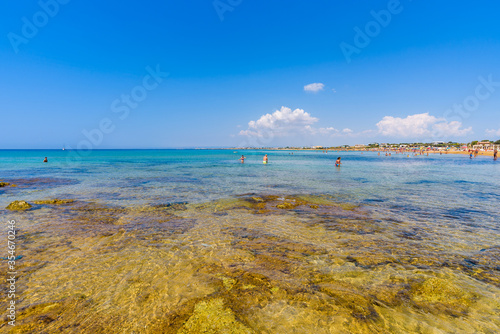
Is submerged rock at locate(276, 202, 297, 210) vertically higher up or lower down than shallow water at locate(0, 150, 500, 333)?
lower down

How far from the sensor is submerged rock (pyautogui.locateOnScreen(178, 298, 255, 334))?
4.51m

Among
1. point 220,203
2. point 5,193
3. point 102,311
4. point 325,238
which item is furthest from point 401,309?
point 5,193

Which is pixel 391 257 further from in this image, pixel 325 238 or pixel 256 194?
pixel 256 194

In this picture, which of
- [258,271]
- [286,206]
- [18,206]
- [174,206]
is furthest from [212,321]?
[18,206]

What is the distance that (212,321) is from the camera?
186 inches

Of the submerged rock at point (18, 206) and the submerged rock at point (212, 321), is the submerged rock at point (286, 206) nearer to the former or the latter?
the submerged rock at point (212, 321)

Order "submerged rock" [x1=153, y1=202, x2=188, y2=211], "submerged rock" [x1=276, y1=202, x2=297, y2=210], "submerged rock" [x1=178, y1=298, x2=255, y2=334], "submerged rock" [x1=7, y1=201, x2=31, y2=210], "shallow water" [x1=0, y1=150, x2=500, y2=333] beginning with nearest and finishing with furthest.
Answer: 1. "submerged rock" [x1=178, y1=298, x2=255, y2=334]
2. "shallow water" [x1=0, y1=150, x2=500, y2=333]
3. "submerged rock" [x1=7, y1=201, x2=31, y2=210]
4. "submerged rock" [x1=153, y1=202, x2=188, y2=211]
5. "submerged rock" [x1=276, y1=202, x2=297, y2=210]

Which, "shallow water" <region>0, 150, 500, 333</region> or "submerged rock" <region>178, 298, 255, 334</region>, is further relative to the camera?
"shallow water" <region>0, 150, 500, 333</region>

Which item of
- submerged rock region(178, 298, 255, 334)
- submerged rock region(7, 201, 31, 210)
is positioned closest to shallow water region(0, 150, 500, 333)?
submerged rock region(178, 298, 255, 334)

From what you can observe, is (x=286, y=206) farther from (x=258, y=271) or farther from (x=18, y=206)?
(x=18, y=206)

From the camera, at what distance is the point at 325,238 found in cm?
955

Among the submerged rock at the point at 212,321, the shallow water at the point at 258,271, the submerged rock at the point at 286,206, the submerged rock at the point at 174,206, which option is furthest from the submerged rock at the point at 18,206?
the submerged rock at the point at 286,206

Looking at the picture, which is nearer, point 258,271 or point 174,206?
point 258,271

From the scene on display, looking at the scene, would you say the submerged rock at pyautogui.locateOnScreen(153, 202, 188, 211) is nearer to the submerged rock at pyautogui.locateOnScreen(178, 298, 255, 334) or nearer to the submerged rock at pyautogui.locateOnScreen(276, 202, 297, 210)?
the submerged rock at pyautogui.locateOnScreen(276, 202, 297, 210)
